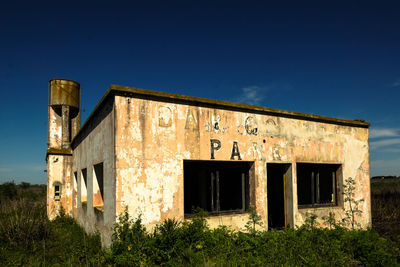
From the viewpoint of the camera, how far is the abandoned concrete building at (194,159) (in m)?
5.68

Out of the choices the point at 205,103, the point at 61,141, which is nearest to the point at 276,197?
the point at 205,103

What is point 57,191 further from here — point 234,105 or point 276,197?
point 276,197

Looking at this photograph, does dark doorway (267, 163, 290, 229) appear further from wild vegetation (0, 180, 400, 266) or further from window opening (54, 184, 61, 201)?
window opening (54, 184, 61, 201)

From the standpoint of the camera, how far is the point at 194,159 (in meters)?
6.35

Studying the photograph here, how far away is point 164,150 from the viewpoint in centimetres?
602

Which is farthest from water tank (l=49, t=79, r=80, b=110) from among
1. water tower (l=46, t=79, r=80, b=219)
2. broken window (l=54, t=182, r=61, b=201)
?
broken window (l=54, t=182, r=61, b=201)

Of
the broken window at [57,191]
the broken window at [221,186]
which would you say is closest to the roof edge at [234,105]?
the broken window at [221,186]

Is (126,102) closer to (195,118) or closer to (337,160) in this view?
(195,118)

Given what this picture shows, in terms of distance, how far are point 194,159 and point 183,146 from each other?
407 mm

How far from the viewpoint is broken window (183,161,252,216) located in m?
7.18

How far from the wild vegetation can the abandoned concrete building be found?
323mm

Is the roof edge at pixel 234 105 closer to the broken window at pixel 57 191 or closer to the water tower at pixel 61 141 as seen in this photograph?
the water tower at pixel 61 141

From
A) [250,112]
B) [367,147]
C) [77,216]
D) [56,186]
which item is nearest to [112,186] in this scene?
[250,112]

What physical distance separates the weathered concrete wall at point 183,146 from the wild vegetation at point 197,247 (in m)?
0.37
